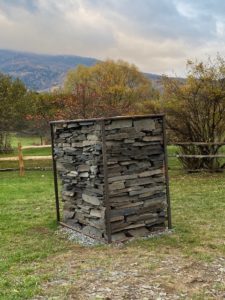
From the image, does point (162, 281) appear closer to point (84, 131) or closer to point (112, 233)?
point (112, 233)

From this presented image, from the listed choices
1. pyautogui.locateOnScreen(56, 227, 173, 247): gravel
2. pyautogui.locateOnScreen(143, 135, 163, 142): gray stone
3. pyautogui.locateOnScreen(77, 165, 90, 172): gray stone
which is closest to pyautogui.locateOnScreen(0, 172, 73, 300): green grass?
pyautogui.locateOnScreen(56, 227, 173, 247): gravel

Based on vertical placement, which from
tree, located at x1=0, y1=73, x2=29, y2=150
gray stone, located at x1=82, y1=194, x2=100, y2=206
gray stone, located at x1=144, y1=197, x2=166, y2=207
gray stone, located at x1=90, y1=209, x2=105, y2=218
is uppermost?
tree, located at x1=0, y1=73, x2=29, y2=150

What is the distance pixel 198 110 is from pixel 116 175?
28.5 ft

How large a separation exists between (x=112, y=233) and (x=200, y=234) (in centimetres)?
153

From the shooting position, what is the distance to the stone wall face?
23.4 ft

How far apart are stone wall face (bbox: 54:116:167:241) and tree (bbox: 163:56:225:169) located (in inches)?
298

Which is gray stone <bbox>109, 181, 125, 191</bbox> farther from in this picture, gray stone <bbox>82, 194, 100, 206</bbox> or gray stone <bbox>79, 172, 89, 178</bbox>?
gray stone <bbox>79, 172, 89, 178</bbox>

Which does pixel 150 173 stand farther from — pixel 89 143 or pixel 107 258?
pixel 107 258

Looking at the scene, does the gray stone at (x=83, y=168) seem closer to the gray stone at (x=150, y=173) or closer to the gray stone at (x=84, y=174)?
the gray stone at (x=84, y=174)

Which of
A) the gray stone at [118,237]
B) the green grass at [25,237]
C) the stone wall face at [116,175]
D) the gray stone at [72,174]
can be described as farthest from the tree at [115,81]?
the gray stone at [118,237]

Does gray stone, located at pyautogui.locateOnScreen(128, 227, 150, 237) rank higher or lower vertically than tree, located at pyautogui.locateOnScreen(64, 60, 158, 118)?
lower

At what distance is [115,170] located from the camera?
7188 millimetres

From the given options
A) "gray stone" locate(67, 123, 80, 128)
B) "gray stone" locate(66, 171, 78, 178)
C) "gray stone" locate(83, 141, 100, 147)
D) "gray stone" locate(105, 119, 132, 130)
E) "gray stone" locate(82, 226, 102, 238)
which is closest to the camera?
"gray stone" locate(105, 119, 132, 130)

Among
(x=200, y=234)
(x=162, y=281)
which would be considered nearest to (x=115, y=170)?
(x=200, y=234)
